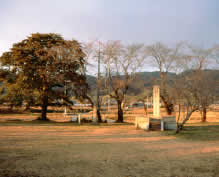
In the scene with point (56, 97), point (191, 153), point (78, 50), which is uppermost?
point (78, 50)

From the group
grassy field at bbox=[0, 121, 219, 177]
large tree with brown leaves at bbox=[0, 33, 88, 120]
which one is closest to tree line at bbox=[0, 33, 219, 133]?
large tree with brown leaves at bbox=[0, 33, 88, 120]

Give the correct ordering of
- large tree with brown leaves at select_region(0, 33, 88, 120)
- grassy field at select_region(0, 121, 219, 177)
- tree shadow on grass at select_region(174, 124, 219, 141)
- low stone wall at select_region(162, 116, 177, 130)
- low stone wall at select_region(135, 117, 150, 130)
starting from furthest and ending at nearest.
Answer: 1. large tree with brown leaves at select_region(0, 33, 88, 120)
2. low stone wall at select_region(162, 116, 177, 130)
3. low stone wall at select_region(135, 117, 150, 130)
4. tree shadow on grass at select_region(174, 124, 219, 141)
5. grassy field at select_region(0, 121, 219, 177)

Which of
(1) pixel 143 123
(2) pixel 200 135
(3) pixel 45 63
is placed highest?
(3) pixel 45 63

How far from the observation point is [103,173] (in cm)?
493

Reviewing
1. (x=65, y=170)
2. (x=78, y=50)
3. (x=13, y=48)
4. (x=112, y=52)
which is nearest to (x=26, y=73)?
(x=13, y=48)

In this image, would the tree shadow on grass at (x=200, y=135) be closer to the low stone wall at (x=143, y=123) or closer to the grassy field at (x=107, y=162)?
the low stone wall at (x=143, y=123)

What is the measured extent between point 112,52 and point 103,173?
643 inches

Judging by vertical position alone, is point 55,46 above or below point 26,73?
above

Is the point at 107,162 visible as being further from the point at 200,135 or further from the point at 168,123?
the point at 168,123

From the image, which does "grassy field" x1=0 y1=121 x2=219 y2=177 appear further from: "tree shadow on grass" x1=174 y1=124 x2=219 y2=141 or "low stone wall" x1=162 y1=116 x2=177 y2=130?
"low stone wall" x1=162 y1=116 x2=177 y2=130

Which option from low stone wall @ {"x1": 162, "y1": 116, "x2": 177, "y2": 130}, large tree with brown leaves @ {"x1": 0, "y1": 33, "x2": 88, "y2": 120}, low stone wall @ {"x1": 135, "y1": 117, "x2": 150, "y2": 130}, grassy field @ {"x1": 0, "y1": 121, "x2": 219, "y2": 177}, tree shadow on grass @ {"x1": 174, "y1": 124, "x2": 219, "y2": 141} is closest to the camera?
grassy field @ {"x1": 0, "y1": 121, "x2": 219, "y2": 177}

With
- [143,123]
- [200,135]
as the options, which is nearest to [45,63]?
[143,123]

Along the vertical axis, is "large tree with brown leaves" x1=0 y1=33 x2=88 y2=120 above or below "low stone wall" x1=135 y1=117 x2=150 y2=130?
above

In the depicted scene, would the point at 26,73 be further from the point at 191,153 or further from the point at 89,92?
the point at 191,153
